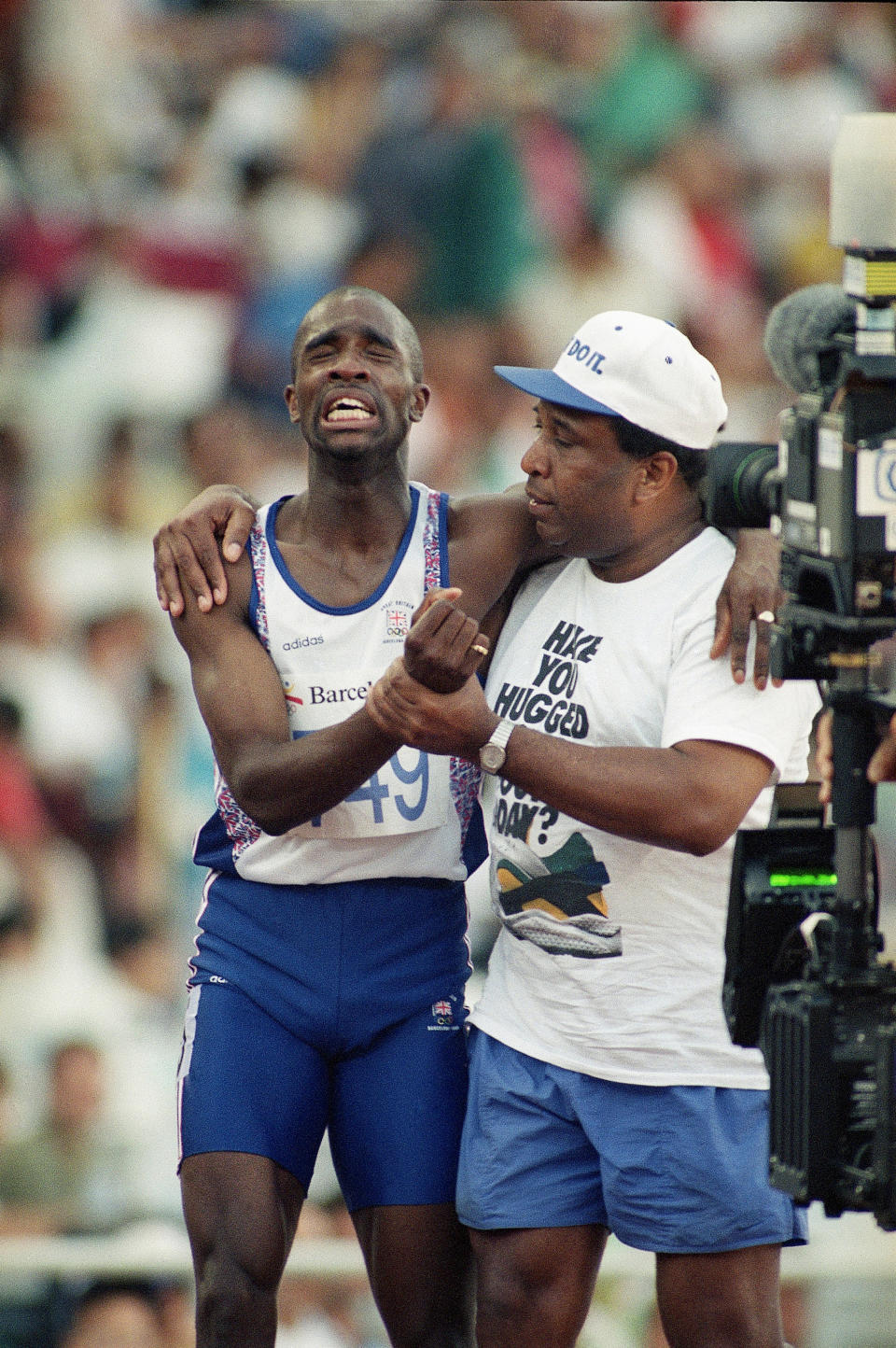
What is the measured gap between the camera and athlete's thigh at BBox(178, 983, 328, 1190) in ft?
10.0

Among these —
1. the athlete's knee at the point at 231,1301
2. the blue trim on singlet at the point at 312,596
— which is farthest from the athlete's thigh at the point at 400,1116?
the blue trim on singlet at the point at 312,596

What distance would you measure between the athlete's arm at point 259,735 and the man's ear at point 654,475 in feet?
1.95

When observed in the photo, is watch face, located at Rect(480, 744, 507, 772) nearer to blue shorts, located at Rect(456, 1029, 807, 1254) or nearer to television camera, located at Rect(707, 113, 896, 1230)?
television camera, located at Rect(707, 113, 896, 1230)

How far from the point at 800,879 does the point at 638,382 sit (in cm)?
87

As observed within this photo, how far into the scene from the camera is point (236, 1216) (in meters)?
2.98

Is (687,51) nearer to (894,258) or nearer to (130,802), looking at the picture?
(130,802)

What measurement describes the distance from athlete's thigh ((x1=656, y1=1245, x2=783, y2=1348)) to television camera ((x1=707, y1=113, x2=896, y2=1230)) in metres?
0.51

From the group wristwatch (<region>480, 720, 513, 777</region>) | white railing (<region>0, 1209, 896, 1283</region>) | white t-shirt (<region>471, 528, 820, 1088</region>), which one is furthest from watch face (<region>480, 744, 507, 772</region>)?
white railing (<region>0, 1209, 896, 1283</region>)

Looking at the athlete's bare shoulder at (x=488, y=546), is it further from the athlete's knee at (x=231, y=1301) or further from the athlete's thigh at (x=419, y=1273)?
the athlete's knee at (x=231, y=1301)

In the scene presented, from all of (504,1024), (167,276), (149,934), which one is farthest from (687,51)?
(504,1024)

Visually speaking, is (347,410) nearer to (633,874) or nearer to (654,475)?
(654,475)

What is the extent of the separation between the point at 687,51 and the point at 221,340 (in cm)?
235

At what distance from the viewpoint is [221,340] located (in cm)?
661

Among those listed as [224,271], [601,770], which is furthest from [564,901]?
[224,271]
